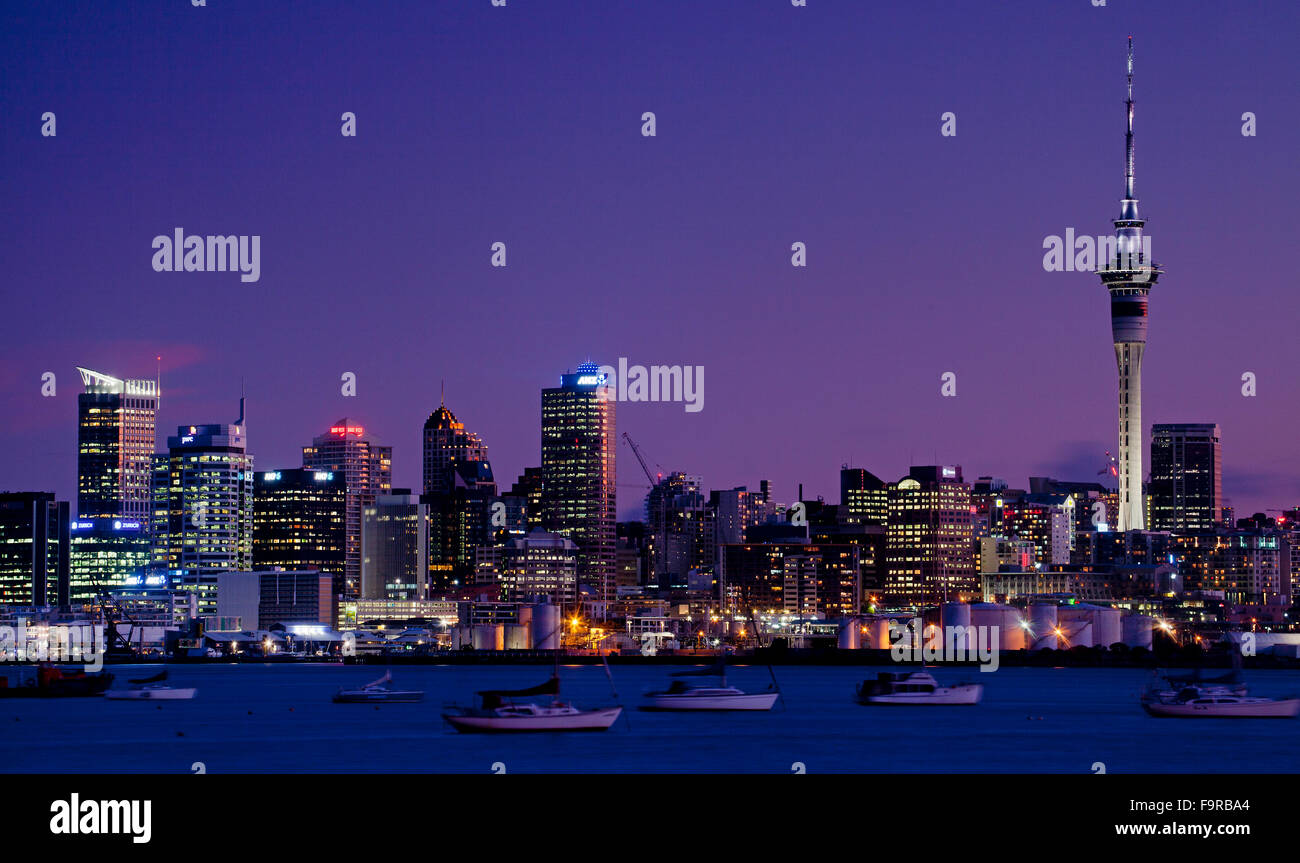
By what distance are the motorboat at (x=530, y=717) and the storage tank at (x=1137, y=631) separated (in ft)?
389

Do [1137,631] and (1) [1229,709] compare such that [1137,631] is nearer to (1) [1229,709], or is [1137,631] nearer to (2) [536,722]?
(1) [1229,709]

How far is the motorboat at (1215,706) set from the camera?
80.4 m

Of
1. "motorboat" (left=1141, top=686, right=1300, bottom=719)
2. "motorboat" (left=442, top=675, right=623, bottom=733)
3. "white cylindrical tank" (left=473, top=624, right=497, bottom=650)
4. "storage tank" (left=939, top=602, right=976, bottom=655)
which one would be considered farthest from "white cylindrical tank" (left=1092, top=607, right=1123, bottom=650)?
"motorboat" (left=442, top=675, right=623, bottom=733)

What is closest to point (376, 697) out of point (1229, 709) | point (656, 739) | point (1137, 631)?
point (656, 739)

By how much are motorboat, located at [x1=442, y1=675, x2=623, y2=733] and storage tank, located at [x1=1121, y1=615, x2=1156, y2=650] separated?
119m

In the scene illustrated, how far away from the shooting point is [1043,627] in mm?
172750

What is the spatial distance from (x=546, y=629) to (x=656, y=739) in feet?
370

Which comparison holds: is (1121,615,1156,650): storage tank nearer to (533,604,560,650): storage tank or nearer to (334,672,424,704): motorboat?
(533,604,560,650): storage tank

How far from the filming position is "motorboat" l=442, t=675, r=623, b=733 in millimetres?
65500
